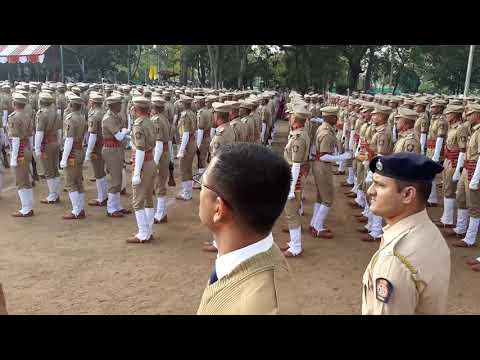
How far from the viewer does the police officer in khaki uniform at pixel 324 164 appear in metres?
7.36

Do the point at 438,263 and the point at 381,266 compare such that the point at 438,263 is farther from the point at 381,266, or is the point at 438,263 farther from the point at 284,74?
the point at 284,74

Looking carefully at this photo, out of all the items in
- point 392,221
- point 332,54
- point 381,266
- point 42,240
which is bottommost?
point 42,240

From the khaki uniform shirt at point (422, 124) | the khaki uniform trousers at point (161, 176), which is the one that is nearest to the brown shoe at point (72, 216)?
the khaki uniform trousers at point (161, 176)

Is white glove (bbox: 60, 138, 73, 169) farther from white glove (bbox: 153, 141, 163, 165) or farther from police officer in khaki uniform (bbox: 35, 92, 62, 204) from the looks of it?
white glove (bbox: 153, 141, 163, 165)

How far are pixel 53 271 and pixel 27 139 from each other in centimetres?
310

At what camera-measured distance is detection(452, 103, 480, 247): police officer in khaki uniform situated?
689cm

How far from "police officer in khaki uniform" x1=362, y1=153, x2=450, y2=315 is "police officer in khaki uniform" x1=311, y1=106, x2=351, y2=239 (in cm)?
490

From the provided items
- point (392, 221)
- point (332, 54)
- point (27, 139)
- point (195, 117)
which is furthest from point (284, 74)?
point (392, 221)

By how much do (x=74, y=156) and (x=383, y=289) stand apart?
23.1ft

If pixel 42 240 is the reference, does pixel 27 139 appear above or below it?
above

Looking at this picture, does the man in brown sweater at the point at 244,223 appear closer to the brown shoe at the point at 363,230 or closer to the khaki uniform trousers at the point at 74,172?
the brown shoe at the point at 363,230

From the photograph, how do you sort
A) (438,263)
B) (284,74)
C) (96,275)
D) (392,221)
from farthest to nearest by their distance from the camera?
(284,74) < (96,275) < (392,221) < (438,263)

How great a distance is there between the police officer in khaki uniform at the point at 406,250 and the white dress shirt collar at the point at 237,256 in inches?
32.2

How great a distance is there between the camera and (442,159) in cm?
972
